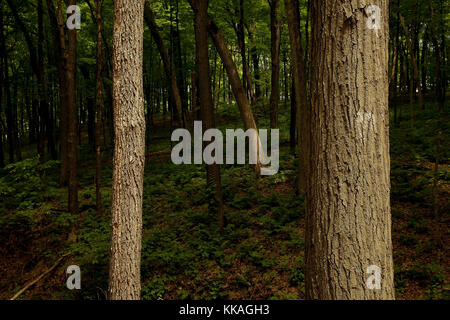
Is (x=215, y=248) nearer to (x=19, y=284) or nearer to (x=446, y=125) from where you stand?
(x=19, y=284)

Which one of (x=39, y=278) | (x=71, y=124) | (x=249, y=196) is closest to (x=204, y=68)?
(x=249, y=196)

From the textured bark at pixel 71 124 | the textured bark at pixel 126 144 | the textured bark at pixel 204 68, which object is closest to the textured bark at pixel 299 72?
the textured bark at pixel 204 68

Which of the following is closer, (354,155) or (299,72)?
(354,155)

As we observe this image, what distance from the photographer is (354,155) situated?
6.55 feet

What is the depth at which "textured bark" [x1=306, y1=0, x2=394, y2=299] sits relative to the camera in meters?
1.99

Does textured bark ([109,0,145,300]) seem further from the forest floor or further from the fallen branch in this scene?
the fallen branch

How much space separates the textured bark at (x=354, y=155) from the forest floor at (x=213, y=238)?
401 centimetres

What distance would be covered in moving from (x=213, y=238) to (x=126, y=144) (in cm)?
441

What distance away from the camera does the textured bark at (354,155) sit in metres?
1.99

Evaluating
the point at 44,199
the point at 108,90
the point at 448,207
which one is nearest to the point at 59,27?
the point at 44,199

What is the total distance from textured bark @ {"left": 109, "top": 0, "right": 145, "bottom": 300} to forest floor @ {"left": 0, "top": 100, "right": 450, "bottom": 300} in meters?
2.44

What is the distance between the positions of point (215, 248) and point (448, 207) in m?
5.66

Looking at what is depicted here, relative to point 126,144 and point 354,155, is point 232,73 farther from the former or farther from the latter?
point 354,155

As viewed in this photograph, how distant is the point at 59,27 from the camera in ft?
32.8
